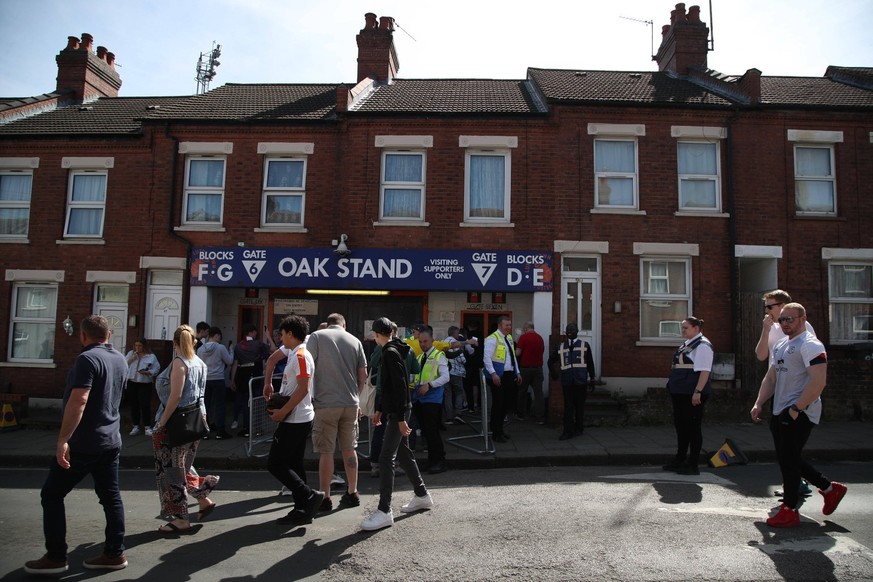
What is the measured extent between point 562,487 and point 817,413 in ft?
8.88

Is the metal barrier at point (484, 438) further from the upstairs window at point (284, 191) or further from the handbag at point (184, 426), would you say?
the upstairs window at point (284, 191)

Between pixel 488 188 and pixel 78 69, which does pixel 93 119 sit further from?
pixel 488 188

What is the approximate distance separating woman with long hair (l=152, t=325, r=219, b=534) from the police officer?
5709mm

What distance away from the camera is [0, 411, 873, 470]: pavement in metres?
8.02

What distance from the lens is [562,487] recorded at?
6.51m

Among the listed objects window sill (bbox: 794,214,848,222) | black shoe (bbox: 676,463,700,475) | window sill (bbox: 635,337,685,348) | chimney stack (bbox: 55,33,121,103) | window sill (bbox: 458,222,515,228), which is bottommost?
black shoe (bbox: 676,463,700,475)

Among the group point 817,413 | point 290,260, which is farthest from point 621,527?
point 290,260

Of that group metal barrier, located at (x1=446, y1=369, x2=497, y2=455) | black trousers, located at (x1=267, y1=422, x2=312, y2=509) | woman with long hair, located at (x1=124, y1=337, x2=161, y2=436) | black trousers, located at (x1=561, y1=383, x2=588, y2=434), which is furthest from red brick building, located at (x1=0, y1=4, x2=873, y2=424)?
black trousers, located at (x1=267, y1=422, x2=312, y2=509)

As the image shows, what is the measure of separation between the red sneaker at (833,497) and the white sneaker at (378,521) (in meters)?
4.02

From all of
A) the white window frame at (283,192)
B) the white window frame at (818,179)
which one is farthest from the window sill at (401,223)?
the white window frame at (818,179)

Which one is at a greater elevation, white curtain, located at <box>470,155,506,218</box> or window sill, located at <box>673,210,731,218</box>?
white curtain, located at <box>470,155,506,218</box>

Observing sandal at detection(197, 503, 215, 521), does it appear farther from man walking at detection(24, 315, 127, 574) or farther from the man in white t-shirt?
man walking at detection(24, 315, 127, 574)

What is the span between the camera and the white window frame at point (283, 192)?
13.4 metres

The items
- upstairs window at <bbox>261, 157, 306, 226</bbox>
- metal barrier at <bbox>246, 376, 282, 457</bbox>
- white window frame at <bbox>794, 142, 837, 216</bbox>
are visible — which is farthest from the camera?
upstairs window at <bbox>261, 157, 306, 226</bbox>
